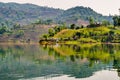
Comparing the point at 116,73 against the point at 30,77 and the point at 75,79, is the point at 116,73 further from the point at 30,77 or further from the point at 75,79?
the point at 30,77

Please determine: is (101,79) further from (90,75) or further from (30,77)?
(30,77)

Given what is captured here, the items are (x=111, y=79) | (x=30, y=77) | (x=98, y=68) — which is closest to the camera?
(x=111, y=79)

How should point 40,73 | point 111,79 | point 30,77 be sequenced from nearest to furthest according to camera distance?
point 111,79
point 30,77
point 40,73

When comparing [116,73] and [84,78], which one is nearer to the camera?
[84,78]

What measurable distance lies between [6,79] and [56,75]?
10.3 meters

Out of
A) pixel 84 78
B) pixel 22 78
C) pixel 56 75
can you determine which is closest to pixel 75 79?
pixel 84 78

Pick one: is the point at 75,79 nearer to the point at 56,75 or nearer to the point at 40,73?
the point at 56,75

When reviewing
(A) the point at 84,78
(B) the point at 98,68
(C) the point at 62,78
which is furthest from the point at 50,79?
(B) the point at 98,68

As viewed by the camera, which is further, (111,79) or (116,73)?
(116,73)

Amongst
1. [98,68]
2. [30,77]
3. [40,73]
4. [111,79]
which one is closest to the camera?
[111,79]

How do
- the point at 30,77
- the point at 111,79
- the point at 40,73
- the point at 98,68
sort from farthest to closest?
the point at 98,68
the point at 40,73
the point at 30,77
the point at 111,79

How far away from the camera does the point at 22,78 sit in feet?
200

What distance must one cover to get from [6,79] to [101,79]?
699 inches

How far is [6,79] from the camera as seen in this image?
59938 mm
